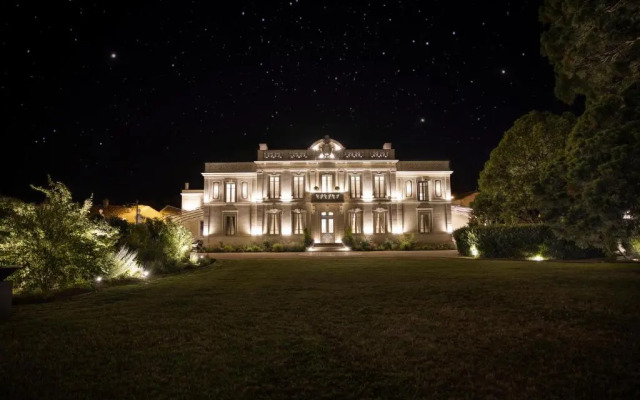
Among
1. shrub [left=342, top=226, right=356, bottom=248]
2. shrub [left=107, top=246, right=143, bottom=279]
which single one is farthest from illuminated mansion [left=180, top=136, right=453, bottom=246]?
shrub [left=107, top=246, right=143, bottom=279]

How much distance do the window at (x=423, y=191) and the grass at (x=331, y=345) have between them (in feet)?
91.9

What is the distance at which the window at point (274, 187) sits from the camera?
36.5 m

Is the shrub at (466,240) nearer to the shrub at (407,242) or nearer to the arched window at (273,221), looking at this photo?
the shrub at (407,242)

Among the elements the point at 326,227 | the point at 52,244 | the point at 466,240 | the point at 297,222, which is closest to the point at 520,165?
the point at 466,240

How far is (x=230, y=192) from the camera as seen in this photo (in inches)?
1470

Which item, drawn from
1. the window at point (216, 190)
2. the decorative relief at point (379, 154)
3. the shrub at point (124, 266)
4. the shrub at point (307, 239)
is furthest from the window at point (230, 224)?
the shrub at point (124, 266)

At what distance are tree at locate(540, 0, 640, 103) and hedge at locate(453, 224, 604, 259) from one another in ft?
33.6

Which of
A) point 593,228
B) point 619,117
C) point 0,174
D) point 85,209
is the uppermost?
point 0,174

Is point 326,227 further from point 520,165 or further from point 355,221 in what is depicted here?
point 520,165

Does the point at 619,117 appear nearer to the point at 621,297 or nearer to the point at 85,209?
the point at 621,297

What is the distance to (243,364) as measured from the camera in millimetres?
4789

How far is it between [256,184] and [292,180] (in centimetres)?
336

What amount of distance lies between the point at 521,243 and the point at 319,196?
18003mm

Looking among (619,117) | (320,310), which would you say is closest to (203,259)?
(320,310)
